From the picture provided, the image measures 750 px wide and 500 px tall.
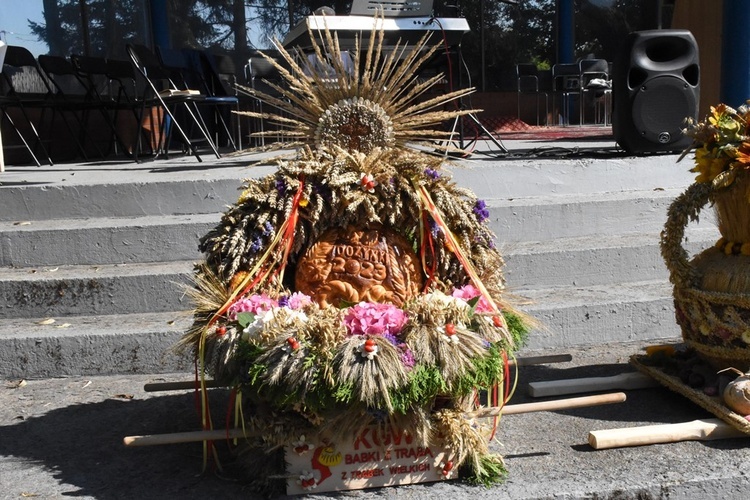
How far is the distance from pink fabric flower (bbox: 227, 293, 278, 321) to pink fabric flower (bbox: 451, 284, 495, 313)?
63 cm

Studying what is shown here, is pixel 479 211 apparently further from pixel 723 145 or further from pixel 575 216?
pixel 575 216

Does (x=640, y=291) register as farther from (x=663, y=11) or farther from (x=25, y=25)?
(x=663, y=11)

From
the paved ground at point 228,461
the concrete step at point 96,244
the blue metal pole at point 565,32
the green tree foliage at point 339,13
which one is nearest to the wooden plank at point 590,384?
the paved ground at point 228,461

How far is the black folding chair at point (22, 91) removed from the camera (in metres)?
7.02

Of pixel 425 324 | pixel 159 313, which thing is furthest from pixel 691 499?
pixel 159 313

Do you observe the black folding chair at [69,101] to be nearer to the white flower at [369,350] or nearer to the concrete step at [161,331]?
the concrete step at [161,331]

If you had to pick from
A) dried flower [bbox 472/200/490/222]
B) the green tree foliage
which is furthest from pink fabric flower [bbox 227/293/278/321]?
the green tree foliage

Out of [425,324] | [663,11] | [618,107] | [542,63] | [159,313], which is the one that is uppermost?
[663,11]

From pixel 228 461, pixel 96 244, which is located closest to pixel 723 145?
pixel 228 461

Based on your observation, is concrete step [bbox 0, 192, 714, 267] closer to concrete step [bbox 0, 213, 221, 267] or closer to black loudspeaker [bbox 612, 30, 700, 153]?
concrete step [bbox 0, 213, 221, 267]

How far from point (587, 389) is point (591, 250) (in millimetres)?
1222

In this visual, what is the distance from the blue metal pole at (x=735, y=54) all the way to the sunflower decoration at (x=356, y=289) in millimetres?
6362

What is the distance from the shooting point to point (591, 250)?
452 cm

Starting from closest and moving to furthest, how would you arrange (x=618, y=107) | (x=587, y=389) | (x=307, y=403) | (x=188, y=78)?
(x=307, y=403), (x=587, y=389), (x=618, y=107), (x=188, y=78)
